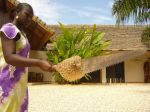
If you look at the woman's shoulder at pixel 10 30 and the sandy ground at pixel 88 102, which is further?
the sandy ground at pixel 88 102

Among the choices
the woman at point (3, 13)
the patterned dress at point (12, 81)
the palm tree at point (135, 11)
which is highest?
the palm tree at point (135, 11)

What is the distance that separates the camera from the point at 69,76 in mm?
2291

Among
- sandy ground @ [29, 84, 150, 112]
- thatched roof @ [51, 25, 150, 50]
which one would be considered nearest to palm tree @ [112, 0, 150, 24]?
sandy ground @ [29, 84, 150, 112]

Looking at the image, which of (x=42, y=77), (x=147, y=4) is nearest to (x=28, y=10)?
(x=147, y=4)

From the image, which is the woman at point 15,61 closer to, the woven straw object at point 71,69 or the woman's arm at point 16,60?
the woman's arm at point 16,60

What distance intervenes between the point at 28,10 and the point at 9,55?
34 cm

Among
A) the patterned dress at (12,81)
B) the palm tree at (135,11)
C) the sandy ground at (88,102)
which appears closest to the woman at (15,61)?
the patterned dress at (12,81)

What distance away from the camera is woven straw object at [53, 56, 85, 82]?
2.28 metres

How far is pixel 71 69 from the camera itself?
230cm

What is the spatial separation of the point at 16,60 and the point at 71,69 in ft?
1.07

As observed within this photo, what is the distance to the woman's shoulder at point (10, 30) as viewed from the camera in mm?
2398

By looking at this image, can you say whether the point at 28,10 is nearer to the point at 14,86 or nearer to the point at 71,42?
the point at 14,86

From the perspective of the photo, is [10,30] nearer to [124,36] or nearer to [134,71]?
[134,71]

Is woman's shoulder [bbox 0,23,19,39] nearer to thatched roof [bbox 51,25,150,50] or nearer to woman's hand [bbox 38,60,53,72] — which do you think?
woman's hand [bbox 38,60,53,72]
